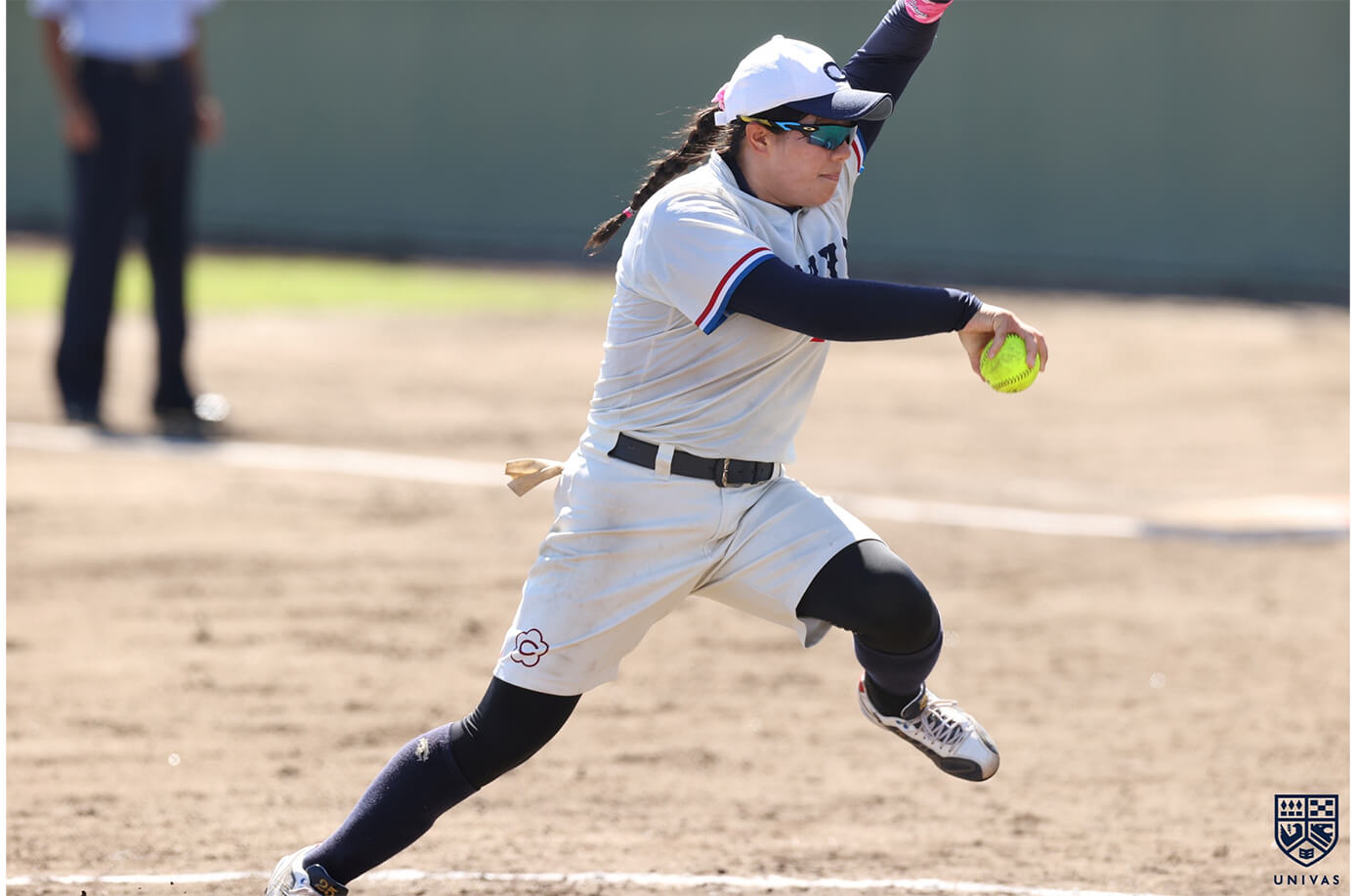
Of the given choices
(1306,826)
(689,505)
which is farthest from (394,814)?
(1306,826)

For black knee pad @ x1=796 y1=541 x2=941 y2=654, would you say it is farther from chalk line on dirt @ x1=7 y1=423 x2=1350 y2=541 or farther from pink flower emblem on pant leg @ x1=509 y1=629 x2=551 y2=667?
chalk line on dirt @ x1=7 y1=423 x2=1350 y2=541

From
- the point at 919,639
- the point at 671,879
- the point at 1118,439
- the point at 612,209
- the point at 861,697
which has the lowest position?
the point at 612,209

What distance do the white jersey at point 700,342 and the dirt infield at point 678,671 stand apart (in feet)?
3.80

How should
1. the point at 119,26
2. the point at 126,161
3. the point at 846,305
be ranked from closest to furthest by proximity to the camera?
the point at 846,305 → the point at 119,26 → the point at 126,161

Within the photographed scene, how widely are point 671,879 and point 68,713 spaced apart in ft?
A: 7.43

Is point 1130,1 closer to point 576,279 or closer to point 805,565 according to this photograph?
point 576,279

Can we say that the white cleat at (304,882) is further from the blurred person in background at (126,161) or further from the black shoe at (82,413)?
the black shoe at (82,413)

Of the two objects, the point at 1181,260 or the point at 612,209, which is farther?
the point at 612,209

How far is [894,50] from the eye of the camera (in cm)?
411

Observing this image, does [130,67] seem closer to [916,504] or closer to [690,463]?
[916,504]

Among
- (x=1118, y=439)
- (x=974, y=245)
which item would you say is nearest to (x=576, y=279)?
(x=974, y=245)

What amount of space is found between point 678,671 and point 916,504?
2778 millimetres

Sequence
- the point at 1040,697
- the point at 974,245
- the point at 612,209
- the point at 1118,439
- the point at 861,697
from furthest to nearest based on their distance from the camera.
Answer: the point at 612,209, the point at 974,245, the point at 1118,439, the point at 1040,697, the point at 861,697

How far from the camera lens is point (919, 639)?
11.9 ft
